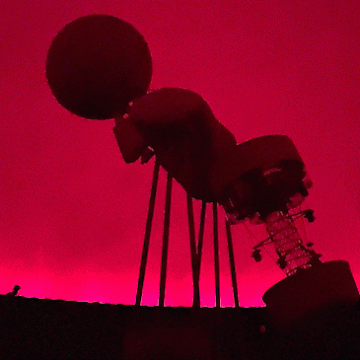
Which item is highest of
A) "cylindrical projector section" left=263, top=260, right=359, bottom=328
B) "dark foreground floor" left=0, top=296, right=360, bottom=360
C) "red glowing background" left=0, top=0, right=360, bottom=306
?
"red glowing background" left=0, top=0, right=360, bottom=306

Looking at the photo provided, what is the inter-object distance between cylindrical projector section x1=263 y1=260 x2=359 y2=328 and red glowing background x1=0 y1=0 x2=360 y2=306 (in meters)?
1.46

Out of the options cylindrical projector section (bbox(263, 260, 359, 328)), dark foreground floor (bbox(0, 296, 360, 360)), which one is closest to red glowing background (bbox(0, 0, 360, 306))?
dark foreground floor (bbox(0, 296, 360, 360))

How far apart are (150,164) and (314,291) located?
171 centimetres

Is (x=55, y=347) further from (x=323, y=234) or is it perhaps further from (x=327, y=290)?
(x=323, y=234)

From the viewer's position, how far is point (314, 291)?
0.75 m

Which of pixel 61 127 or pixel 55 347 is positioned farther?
pixel 61 127

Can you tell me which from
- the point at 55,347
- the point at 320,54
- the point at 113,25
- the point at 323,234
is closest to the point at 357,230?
the point at 323,234

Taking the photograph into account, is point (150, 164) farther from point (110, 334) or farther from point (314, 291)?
point (314, 291)

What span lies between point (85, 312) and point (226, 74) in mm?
1384

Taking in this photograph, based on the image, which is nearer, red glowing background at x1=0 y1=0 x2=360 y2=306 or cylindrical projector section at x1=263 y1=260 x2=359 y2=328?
cylindrical projector section at x1=263 y1=260 x2=359 y2=328

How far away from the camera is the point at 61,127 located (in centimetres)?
234

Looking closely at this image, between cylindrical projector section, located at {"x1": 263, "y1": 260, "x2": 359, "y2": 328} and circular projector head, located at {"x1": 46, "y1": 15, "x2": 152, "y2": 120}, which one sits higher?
circular projector head, located at {"x1": 46, "y1": 15, "x2": 152, "y2": 120}

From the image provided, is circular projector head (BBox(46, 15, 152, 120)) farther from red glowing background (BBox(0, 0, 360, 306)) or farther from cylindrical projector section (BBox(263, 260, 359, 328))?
red glowing background (BBox(0, 0, 360, 306))

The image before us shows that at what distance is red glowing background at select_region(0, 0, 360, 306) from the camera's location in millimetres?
2219
